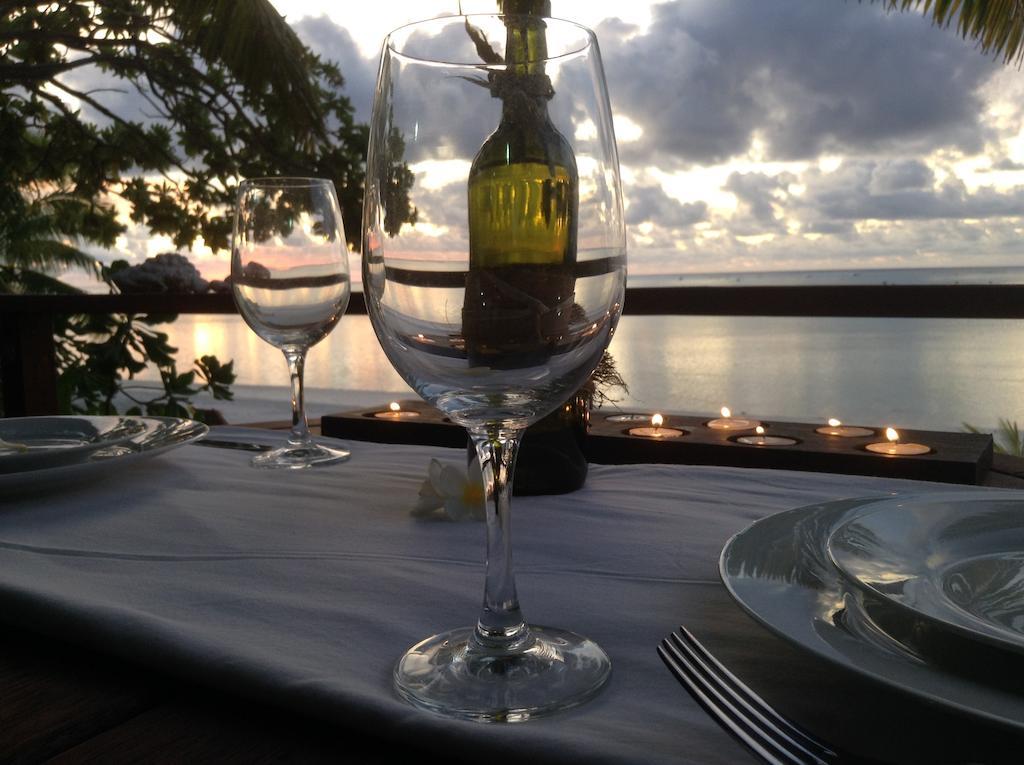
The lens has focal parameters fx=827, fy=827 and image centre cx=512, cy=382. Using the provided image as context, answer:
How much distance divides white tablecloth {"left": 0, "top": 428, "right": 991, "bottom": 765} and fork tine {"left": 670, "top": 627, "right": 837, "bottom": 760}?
0.02 meters

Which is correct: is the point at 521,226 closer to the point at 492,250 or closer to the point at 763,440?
the point at 492,250

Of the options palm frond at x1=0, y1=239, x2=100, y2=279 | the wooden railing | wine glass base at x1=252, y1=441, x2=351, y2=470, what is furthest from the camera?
palm frond at x1=0, y1=239, x2=100, y2=279

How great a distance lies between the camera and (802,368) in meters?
16.3

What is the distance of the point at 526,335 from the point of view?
1.36 ft

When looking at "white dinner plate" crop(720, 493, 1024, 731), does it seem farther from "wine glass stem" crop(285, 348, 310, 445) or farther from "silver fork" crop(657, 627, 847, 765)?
"wine glass stem" crop(285, 348, 310, 445)

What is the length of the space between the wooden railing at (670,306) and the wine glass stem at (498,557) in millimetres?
1167

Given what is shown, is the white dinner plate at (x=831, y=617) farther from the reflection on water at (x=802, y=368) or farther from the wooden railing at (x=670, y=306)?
the reflection on water at (x=802, y=368)

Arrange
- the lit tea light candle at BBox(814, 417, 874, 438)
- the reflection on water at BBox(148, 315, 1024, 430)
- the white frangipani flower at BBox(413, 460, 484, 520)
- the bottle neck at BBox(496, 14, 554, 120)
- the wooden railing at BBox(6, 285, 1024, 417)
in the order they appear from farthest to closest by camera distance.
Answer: the reflection on water at BBox(148, 315, 1024, 430)
the wooden railing at BBox(6, 285, 1024, 417)
the lit tea light candle at BBox(814, 417, 874, 438)
the white frangipani flower at BBox(413, 460, 484, 520)
the bottle neck at BBox(496, 14, 554, 120)

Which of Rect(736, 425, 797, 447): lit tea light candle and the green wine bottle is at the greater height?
the green wine bottle

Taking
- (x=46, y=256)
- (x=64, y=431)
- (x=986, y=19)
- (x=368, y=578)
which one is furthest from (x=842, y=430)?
(x=46, y=256)

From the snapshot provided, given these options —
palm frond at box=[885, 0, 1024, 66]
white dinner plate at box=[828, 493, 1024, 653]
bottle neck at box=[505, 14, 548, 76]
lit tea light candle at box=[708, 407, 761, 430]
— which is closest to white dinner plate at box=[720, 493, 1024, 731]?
white dinner plate at box=[828, 493, 1024, 653]

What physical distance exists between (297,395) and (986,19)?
4.80 meters

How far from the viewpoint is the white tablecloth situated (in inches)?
13.7

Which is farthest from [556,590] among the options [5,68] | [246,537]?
[5,68]
